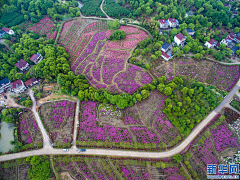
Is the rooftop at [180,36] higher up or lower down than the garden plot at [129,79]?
higher up

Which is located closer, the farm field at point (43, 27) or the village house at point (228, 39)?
the village house at point (228, 39)

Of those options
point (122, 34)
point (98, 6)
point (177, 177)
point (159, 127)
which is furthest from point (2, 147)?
point (98, 6)

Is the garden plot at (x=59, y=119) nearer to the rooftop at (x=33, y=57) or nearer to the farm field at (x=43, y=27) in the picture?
the rooftop at (x=33, y=57)

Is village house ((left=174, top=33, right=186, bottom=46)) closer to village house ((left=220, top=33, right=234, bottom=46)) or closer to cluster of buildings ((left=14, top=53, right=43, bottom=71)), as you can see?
village house ((left=220, top=33, right=234, bottom=46))

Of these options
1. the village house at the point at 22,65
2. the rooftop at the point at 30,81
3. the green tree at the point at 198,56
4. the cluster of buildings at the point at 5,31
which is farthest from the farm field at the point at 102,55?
the green tree at the point at 198,56

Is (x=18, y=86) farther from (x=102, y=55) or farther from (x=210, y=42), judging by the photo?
(x=210, y=42)

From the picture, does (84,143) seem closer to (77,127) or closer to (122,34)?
(77,127)
